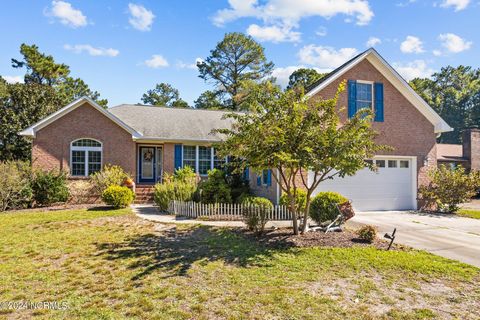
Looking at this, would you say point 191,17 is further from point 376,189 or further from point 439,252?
point 439,252

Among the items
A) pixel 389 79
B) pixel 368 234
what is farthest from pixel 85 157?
pixel 389 79

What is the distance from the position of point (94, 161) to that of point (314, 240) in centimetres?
1366

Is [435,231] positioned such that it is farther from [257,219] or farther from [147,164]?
[147,164]

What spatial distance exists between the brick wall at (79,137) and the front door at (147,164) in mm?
1627

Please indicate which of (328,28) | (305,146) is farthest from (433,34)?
(305,146)

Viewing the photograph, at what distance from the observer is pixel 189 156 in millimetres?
19234

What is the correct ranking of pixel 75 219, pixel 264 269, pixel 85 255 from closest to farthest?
pixel 264 269, pixel 85 255, pixel 75 219

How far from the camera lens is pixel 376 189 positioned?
48.9 feet

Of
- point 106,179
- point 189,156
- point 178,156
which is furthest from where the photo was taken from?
point 189,156

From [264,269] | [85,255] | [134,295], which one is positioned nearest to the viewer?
[134,295]

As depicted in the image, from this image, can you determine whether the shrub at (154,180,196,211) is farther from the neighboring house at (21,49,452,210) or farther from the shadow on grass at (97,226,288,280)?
the shadow on grass at (97,226,288,280)

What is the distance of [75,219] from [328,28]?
44.6 feet

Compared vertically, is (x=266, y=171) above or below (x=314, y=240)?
above

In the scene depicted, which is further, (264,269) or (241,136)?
(241,136)
